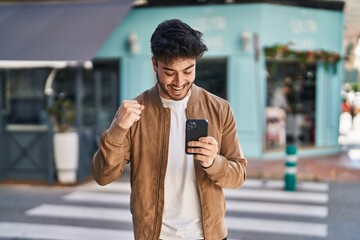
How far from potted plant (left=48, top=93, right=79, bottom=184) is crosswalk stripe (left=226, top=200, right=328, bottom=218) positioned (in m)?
3.41

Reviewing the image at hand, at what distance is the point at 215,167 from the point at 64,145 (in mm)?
8173

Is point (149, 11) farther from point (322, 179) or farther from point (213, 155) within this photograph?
point (213, 155)

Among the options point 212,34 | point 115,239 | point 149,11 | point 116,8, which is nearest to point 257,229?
point 115,239

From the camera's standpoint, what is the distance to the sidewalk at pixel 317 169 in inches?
415

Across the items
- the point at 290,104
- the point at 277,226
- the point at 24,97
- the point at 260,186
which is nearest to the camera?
the point at 277,226

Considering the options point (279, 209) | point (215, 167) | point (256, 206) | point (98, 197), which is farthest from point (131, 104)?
point (98, 197)

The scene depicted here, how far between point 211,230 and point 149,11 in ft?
39.3

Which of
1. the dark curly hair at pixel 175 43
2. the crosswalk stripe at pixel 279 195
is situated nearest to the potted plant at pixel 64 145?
the crosswalk stripe at pixel 279 195

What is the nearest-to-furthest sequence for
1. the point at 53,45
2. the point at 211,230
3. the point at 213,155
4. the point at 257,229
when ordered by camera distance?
the point at 213,155, the point at 211,230, the point at 257,229, the point at 53,45

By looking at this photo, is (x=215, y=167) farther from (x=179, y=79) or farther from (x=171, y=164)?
(x=179, y=79)

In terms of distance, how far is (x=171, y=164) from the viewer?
2254mm

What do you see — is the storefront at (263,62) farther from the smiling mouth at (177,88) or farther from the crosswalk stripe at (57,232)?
the smiling mouth at (177,88)

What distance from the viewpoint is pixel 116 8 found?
1133 cm

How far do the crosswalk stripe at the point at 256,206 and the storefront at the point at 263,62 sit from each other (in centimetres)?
491
